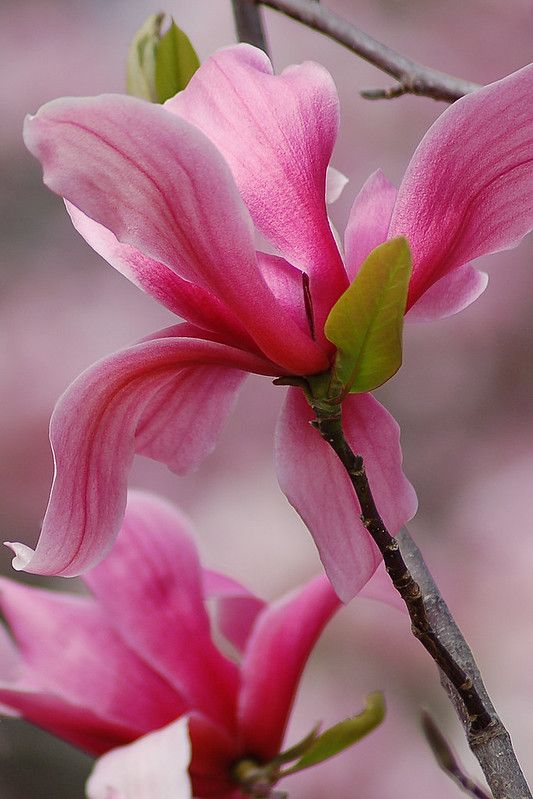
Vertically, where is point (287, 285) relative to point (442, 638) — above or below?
above

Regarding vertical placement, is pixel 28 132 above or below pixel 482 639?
above

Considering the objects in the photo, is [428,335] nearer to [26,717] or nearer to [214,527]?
[214,527]

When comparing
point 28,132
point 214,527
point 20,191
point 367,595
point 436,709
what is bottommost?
point 436,709

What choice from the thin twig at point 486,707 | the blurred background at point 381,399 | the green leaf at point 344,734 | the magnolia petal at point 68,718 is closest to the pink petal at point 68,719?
the magnolia petal at point 68,718

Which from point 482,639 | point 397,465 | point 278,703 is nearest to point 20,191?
point 482,639

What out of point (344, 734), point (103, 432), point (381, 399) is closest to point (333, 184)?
point (103, 432)

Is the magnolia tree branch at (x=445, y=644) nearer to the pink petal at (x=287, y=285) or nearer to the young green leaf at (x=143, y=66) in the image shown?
the pink petal at (x=287, y=285)

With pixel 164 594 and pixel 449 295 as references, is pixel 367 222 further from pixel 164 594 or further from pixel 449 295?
pixel 164 594
